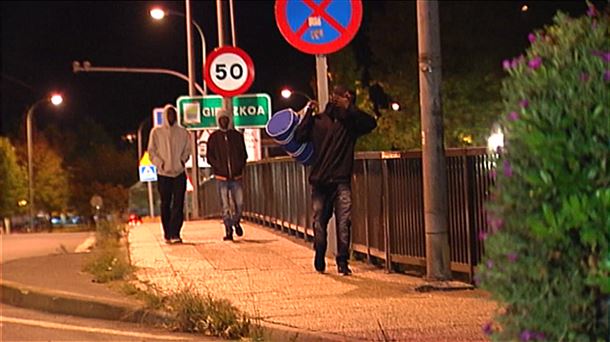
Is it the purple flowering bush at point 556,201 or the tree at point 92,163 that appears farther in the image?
the tree at point 92,163

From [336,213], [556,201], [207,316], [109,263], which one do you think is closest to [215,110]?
[109,263]

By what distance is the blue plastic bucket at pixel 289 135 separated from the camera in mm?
10484

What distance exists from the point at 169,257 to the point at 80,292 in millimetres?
2463

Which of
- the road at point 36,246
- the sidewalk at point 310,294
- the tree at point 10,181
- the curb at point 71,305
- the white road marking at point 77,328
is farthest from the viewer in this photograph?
the tree at point 10,181

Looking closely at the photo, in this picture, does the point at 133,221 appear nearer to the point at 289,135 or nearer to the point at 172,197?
the point at 172,197

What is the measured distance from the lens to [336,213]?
33.9 ft

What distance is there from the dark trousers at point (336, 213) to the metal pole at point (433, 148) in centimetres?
109

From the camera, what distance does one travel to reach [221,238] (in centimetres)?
1528

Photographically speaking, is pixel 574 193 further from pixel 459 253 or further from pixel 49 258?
pixel 49 258

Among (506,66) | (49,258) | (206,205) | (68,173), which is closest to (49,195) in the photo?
(68,173)

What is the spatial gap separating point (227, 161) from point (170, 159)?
2.67 ft

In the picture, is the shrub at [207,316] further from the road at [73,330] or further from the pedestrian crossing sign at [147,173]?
the pedestrian crossing sign at [147,173]

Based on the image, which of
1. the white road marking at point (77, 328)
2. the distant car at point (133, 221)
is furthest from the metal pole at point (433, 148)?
the distant car at point (133, 221)

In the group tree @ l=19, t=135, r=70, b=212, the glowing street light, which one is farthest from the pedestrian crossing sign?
tree @ l=19, t=135, r=70, b=212
